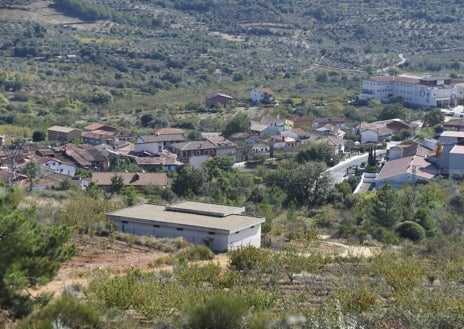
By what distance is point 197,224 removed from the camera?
2380 centimetres

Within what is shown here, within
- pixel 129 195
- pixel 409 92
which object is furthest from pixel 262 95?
pixel 129 195

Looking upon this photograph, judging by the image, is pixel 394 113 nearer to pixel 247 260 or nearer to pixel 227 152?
pixel 227 152

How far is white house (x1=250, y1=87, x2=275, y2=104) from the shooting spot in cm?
7012

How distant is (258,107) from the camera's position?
67.9 meters

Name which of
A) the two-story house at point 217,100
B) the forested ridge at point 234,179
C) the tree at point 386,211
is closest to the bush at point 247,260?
the forested ridge at point 234,179

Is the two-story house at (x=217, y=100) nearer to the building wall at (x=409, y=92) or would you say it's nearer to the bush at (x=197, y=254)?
the building wall at (x=409, y=92)

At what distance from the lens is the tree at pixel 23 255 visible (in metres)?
13.3

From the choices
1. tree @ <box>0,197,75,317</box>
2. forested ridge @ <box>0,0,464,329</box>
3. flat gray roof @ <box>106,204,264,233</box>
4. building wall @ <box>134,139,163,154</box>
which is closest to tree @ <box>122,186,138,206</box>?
forested ridge @ <box>0,0,464,329</box>

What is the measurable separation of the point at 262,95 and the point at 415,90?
11.9 metres

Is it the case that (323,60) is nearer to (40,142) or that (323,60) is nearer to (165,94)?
(165,94)

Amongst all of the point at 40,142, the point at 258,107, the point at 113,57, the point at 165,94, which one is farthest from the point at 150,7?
the point at 40,142

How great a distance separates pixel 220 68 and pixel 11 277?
240 feet

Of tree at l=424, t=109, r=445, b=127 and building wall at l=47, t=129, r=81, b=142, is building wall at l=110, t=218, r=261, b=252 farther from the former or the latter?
tree at l=424, t=109, r=445, b=127

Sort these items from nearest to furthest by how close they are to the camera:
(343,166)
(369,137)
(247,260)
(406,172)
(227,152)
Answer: (247,260) < (406,172) < (343,166) < (227,152) < (369,137)
